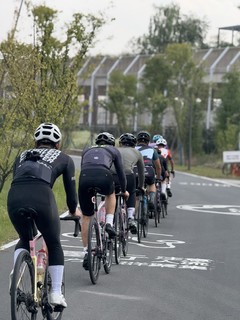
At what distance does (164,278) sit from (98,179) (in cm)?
139

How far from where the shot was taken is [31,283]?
A: 25.2 feet

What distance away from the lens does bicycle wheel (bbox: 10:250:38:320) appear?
23.9 feet

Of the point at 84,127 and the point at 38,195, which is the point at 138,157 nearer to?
the point at 38,195

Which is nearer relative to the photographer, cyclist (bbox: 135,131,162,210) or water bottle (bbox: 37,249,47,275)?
water bottle (bbox: 37,249,47,275)

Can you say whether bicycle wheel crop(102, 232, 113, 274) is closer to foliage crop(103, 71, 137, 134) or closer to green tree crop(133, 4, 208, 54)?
foliage crop(103, 71, 137, 134)

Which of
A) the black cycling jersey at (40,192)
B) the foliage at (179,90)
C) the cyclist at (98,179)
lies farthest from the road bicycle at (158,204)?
the foliage at (179,90)

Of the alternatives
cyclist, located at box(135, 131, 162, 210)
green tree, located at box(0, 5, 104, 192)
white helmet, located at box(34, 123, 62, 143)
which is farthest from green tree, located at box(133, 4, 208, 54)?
white helmet, located at box(34, 123, 62, 143)

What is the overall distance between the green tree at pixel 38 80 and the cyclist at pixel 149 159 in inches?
112

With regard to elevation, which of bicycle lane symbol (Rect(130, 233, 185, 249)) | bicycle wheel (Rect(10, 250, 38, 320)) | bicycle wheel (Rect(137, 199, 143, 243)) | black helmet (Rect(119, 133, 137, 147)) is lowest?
bicycle lane symbol (Rect(130, 233, 185, 249))

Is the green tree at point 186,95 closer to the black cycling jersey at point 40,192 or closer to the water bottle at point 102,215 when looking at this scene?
the water bottle at point 102,215

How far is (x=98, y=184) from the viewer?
1145 cm

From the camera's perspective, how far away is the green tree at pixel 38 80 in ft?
64.2

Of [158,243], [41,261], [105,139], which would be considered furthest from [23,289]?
[158,243]

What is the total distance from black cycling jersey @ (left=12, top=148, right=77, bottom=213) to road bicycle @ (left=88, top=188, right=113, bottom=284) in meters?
2.58
